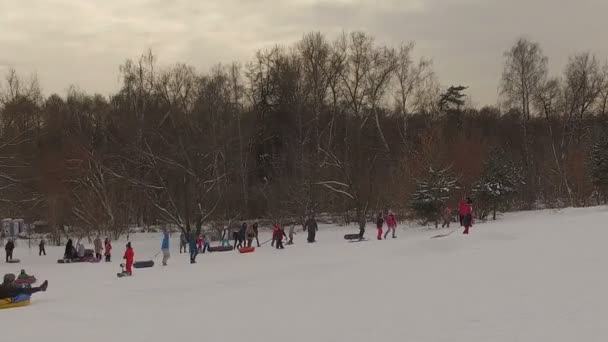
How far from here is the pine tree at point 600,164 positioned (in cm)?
3566

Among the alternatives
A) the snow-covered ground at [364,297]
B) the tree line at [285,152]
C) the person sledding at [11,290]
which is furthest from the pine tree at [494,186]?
the person sledding at [11,290]

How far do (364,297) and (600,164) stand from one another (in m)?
29.6

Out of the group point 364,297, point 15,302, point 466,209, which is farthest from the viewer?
point 466,209

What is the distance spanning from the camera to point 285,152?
5066cm

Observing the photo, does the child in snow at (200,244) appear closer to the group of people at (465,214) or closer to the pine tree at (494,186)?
the group of people at (465,214)

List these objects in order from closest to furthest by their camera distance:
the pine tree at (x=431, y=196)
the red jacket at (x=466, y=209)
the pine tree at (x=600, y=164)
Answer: the red jacket at (x=466, y=209)
the pine tree at (x=431, y=196)
the pine tree at (x=600, y=164)

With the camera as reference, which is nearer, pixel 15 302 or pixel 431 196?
pixel 15 302

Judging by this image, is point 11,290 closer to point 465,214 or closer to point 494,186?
point 465,214

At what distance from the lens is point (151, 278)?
19.0m

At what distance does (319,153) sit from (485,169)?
1395 centimetres

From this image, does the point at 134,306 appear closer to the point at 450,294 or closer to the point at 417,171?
the point at 450,294

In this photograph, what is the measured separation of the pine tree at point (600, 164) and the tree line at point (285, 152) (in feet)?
0.24

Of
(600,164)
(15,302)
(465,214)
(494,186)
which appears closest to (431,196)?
(494,186)

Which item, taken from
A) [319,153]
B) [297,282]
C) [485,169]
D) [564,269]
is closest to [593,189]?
[485,169]
